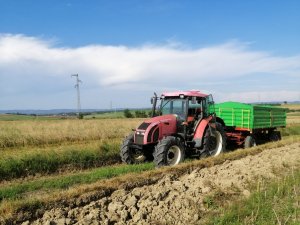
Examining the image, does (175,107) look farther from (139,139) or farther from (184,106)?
(139,139)

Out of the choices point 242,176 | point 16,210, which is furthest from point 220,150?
point 16,210

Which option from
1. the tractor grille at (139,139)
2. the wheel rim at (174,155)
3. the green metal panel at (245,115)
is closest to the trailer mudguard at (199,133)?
the wheel rim at (174,155)

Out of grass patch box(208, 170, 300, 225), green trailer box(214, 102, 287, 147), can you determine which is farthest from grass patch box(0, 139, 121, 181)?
grass patch box(208, 170, 300, 225)

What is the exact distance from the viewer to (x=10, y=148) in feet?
54.0

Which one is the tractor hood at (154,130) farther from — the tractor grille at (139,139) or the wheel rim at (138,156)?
the wheel rim at (138,156)

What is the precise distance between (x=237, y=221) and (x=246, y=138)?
10.3 metres

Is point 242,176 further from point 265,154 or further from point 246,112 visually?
point 246,112

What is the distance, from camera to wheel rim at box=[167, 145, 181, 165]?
39.9 ft

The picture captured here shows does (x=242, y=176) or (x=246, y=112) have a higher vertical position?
(x=246, y=112)

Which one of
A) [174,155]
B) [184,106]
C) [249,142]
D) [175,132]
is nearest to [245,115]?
[249,142]

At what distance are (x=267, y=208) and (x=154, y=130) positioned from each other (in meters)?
5.34

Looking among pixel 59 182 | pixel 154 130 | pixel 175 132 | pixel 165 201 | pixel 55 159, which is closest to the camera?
pixel 165 201

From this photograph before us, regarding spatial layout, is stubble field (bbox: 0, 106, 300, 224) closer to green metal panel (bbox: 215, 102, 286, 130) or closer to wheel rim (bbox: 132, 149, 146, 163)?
wheel rim (bbox: 132, 149, 146, 163)

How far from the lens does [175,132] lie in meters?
12.7
